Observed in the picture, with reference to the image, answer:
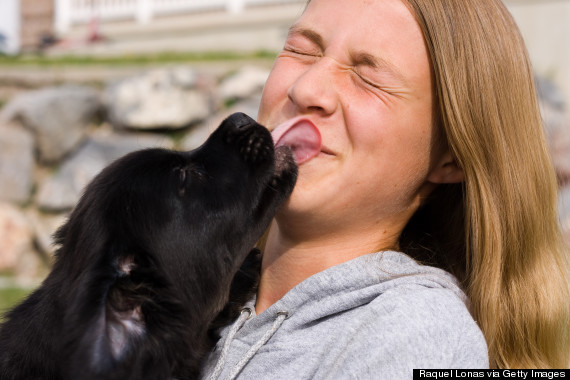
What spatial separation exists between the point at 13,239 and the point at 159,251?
571 centimetres

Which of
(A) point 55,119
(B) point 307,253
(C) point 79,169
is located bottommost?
(C) point 79,169

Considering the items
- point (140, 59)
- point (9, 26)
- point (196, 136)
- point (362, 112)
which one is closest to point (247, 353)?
point (362, 112)

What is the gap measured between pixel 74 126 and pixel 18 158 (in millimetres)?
714

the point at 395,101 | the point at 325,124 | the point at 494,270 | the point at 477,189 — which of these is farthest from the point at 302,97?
the point at 494,270

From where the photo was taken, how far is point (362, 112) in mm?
2096

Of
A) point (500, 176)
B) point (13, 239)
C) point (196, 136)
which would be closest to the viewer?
point (500, 176)

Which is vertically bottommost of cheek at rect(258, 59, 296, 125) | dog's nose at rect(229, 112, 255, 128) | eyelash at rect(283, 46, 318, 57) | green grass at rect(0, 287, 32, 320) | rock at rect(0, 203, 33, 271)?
rock at rect(0, 203, 33, 271)

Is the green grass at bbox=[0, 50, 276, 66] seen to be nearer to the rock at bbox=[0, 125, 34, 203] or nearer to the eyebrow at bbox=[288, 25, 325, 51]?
the rock at bbox=[0, 125, 34, 203]

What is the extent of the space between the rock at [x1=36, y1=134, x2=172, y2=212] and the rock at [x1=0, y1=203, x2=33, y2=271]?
333mm

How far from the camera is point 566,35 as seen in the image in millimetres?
8016

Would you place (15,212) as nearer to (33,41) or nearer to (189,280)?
(189,280)

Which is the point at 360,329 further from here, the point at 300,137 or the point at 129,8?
the point at 129,8

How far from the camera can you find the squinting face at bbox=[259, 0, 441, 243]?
211 cm

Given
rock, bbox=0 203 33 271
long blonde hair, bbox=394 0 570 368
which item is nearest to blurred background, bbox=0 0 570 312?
rock, bbox=0 203 33 271
